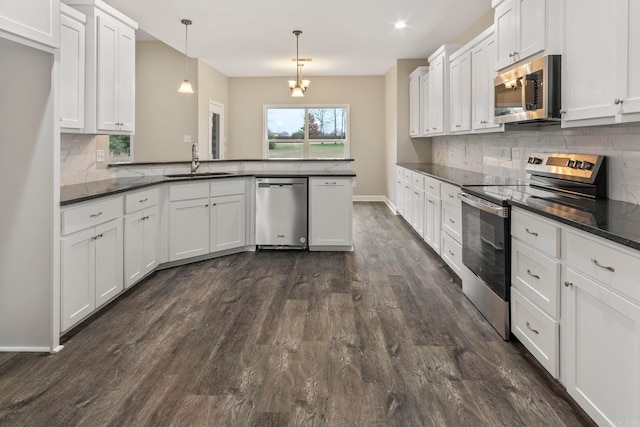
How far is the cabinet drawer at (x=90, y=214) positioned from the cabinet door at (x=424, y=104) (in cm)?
469

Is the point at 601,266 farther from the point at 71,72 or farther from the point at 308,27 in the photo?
the point at 308,27

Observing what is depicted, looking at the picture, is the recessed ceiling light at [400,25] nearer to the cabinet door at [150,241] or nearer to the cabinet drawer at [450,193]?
the cabinet drawer at [450,193]

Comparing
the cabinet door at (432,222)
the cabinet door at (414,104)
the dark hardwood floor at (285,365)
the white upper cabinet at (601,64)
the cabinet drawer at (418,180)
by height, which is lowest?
the dark hardwood floor at (285,365)

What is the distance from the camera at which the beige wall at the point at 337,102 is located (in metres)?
9.77

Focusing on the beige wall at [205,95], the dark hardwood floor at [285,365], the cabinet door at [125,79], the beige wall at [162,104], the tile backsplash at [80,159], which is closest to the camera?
the dark hardwood floor at [285,365]

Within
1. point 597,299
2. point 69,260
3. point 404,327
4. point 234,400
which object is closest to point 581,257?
point 597,299

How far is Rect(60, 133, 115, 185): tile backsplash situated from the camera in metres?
3.66

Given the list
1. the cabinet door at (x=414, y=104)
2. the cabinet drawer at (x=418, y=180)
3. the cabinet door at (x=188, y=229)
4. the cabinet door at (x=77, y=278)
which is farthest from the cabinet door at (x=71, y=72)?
the cabinet door at (x=414, y=104)

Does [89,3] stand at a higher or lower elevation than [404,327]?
higher

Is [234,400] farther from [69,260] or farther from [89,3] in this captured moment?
[89,3]

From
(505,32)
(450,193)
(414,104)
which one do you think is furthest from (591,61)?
(414,104)

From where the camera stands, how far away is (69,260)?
273 centimetres

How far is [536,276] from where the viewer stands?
2.35 metres

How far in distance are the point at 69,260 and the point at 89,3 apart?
6.65 ft
